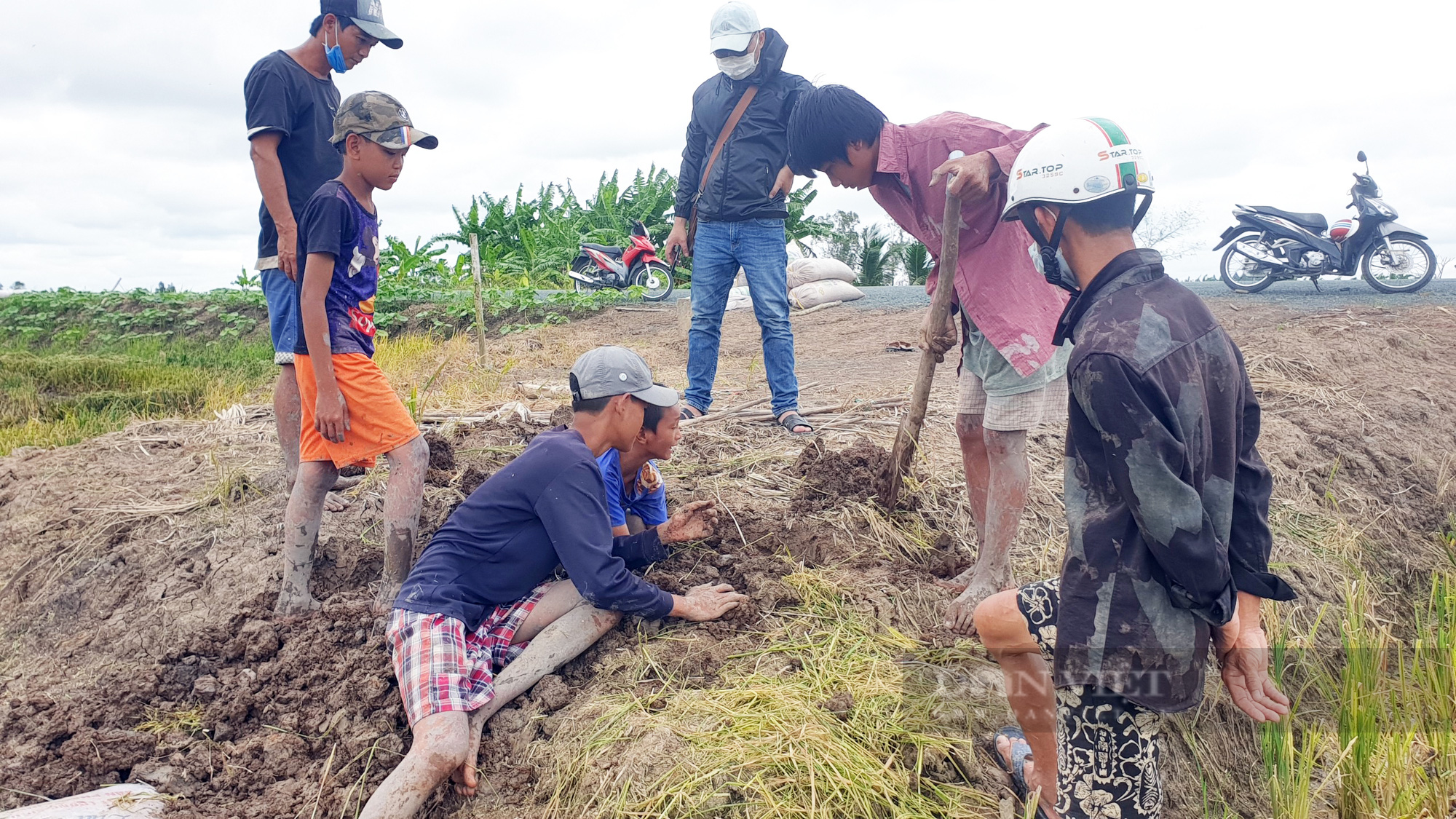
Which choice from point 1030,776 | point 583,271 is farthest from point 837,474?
point 583,271

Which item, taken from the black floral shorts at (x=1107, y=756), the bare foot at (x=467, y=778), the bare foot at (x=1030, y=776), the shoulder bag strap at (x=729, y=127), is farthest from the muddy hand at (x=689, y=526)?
the shoulder bag strap at (x=729, y=127)

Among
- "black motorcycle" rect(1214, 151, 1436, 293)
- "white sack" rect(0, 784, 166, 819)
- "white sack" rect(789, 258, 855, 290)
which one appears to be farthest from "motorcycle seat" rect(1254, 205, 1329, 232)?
"white sack" rect(0, 784, 166, 819)

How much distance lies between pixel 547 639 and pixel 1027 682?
149 cm

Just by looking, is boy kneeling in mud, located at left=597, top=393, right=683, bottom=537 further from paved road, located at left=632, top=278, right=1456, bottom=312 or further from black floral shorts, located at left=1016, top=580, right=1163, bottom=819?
paved road, located at left=632, top=278, right=1456, bottom=312

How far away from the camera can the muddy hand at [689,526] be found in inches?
131

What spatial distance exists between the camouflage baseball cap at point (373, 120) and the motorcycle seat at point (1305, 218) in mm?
10444

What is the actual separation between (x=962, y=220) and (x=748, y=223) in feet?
6.86

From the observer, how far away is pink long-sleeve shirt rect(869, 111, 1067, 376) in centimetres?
267

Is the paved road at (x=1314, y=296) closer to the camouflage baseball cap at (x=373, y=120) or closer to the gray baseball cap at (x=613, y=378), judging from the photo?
the gray baseball cap at (x=613, y=378)

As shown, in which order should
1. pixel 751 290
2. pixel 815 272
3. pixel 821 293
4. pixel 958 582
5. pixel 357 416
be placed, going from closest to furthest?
1. pixel 357 416
2. pixel 958 582
3. pixel 751 290
4. pixel 821 293
5. pixel 815 272

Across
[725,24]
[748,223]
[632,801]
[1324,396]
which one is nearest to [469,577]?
[632,801]

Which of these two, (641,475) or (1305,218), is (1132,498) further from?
(1305,218)

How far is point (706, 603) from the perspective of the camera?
294 centimetres

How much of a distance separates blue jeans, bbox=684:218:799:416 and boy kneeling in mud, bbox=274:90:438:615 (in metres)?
1.95
